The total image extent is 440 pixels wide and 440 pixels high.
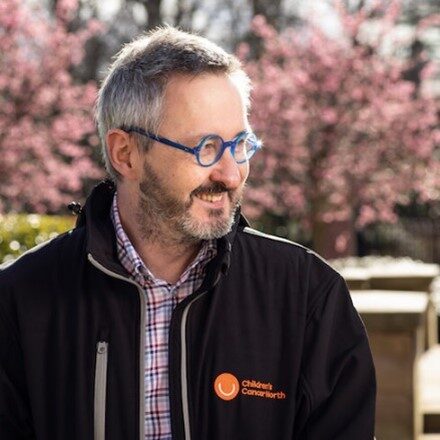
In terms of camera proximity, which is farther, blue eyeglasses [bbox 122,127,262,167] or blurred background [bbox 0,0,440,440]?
blurred background [bbox 0,0,440,440]

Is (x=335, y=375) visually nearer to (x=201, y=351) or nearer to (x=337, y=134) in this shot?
(x=201, y=351)

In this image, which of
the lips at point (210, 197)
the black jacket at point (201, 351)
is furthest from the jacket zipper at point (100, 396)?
the lips at point (210, 197)

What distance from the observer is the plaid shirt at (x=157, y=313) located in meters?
2.62

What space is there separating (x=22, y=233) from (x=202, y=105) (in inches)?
177

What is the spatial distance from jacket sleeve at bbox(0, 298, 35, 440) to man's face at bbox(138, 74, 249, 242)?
18.9 inches

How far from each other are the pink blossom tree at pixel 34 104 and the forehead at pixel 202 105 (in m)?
11.6

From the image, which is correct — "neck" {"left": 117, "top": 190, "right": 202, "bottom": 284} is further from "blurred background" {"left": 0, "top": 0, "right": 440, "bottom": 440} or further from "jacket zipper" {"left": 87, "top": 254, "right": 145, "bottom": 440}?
"blurred background" {"left": 0, "top": 0, "right": 440, "bottom": 440}

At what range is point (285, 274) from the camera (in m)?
2.72

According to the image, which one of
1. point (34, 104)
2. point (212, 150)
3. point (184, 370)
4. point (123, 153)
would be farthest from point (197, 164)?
point (34, 104)

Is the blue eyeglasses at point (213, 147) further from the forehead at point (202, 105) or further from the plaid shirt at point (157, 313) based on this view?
the plaid shirt at point (157, 313)

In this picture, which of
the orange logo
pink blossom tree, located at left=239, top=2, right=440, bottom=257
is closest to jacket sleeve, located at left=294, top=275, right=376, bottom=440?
Result: the orange logo

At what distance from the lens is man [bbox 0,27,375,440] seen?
8.57 feet

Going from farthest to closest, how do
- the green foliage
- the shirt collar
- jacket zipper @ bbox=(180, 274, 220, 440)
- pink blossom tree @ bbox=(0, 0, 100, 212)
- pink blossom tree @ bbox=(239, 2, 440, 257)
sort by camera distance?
pink blossom tree @ bbox=(239, 2, 440, 257), pink blossom tree @ bbox=(0, 0, 100, 212), the green foliage, the shirt collar, jacket zipper @ bbox=(180, 274, 220, 440)

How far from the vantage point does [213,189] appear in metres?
2.63
